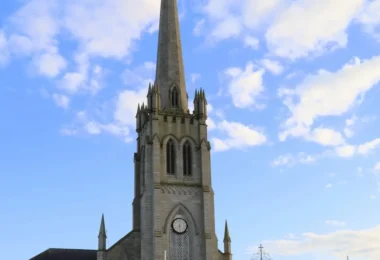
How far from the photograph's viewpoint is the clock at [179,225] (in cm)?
6350

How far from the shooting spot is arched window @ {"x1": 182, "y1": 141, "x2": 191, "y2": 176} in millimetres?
66562

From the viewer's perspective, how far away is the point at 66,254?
66875mm

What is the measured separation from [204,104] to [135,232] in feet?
51.5

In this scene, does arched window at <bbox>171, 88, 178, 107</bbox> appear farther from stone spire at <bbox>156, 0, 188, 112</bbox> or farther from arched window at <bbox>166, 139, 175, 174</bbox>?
arched window at <bbox>166, 139, 175, 174</bbox>

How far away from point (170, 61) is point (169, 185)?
15.0 metres

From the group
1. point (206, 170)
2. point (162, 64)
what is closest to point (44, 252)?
point (206, 170)

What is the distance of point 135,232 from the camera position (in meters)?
65.1

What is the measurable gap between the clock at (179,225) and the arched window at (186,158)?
16.8 feet

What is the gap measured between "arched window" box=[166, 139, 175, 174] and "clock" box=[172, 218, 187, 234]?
519cm

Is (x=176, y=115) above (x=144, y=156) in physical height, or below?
above

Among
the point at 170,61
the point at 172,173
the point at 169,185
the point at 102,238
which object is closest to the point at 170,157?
the point at 172,173

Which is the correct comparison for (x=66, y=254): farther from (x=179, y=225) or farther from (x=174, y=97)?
(x=174, y=97)

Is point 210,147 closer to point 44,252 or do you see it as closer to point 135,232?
point 135,232

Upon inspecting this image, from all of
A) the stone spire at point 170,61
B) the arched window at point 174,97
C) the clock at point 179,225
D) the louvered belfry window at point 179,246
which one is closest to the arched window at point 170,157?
the stone spire at point 170,61
